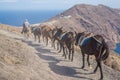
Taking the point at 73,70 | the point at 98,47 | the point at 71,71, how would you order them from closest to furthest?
the point at 98,47
the point at 71,71
the point at 73,70

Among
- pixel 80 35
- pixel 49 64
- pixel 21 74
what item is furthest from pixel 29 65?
pixel 80 35

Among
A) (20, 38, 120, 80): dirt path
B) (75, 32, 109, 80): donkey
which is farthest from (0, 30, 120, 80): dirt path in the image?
(75, 32, 109, 80): donkey

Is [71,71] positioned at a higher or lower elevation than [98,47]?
lower

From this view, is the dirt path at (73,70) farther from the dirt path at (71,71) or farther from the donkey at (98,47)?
the donkey at (98,47)

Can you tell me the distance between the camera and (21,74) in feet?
45.9

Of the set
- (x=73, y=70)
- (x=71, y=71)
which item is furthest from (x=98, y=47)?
(x=73, y=70)

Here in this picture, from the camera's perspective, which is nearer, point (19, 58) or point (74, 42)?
point (19, 58)

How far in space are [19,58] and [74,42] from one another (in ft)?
22.5

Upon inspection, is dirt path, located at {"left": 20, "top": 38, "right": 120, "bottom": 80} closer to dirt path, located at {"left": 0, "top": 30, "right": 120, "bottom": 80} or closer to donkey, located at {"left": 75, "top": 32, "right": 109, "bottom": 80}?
dirt path, located at {"left": 0, "top": 30, "right": 120, "bottom": 80}

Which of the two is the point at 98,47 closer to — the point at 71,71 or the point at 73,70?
the point at 71,71

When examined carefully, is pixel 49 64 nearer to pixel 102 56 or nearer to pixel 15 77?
pixel 102 56

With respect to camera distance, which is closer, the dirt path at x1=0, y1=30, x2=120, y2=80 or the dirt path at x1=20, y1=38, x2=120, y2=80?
the dirt path at x1=0, y1=30, x2=120, y2=80

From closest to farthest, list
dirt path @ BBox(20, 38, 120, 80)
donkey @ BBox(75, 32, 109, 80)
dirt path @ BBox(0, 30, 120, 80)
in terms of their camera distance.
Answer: donkey @ BBox(75, 32, 109, 80), dirt path @ BBox(0, 30, 120, 80), dirt path @ BBox(20, 38, 120, 80)

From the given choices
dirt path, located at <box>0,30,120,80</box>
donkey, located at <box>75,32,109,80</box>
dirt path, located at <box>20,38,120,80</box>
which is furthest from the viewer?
dirt path, located at <box>20,38,120,80</box>
